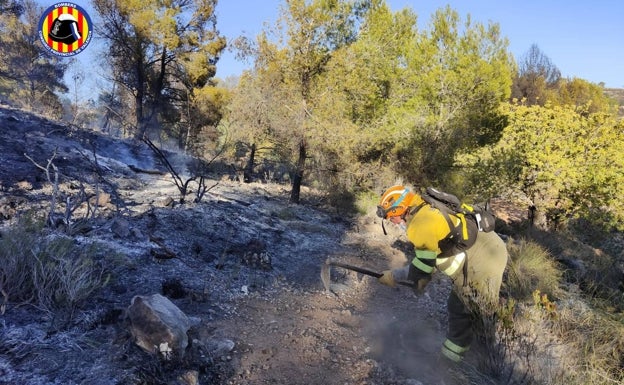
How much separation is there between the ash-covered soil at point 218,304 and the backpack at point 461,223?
43.8 inches

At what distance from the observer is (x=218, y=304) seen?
407 centimetres

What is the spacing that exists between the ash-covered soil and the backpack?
1.11 meters

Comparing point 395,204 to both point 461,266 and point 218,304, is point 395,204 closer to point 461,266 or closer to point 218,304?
point 461,266

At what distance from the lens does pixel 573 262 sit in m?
8.04

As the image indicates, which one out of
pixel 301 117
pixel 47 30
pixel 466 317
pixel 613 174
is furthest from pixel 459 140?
pixel 47 30

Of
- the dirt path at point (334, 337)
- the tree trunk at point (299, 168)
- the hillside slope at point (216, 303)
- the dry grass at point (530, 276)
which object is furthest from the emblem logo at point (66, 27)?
the dry grass at point (530, 276)

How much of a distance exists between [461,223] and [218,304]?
8.40 ft

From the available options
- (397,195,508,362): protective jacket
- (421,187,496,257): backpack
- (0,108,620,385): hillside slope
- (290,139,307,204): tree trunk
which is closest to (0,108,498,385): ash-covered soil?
(0,108,620,385): hillside slope

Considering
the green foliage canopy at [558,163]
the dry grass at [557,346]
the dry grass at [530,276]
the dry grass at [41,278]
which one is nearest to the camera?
the dry grass at [557,346]

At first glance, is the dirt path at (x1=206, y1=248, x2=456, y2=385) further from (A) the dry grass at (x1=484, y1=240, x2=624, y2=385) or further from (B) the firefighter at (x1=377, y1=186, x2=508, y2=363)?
(A) the dry grass at (x1=484, y1=240, x2=624, y2=385)

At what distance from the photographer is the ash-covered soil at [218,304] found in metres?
2.77

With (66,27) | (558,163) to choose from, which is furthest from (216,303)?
(558,163)

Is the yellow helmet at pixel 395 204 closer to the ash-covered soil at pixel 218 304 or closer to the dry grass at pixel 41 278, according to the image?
the ash-covered soil at pixel 218 304

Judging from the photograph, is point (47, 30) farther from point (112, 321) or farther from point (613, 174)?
point (613, 174)
